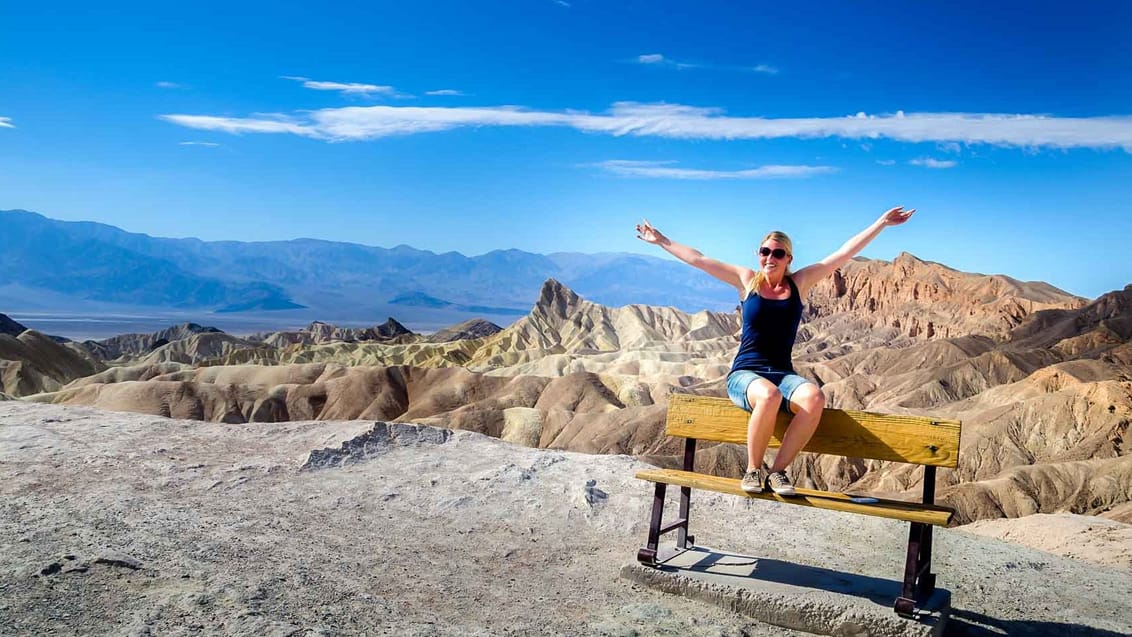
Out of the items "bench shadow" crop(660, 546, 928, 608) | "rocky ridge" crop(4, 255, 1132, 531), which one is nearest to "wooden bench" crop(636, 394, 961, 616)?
"bench shadow" crop(660, 546, 928, 608)

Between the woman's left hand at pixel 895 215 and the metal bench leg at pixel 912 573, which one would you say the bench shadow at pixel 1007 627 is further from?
the woman's left hand at pixel 895 215

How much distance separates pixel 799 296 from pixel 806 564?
9.75 feet

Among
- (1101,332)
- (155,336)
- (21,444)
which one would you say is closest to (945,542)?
(21,444)

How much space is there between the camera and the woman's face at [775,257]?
24.9 ft

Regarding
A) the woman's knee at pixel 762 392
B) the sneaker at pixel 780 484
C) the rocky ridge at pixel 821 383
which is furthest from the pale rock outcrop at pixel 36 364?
the sneaker at pixel 780 484

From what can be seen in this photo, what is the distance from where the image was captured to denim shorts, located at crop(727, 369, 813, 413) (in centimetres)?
739

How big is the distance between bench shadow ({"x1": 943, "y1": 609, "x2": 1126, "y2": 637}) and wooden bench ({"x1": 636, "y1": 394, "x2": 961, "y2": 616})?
693mm

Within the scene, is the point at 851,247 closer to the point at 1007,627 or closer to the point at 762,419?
the point at 762,419

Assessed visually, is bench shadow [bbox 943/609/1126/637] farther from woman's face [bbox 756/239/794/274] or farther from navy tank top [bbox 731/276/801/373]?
woman's face [bbox 756/239/794/274]

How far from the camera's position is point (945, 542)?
1114cm

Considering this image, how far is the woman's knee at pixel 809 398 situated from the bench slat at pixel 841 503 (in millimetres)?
612

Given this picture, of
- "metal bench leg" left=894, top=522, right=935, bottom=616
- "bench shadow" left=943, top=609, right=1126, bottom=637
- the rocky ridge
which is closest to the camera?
"metal bench leg" left=894, top=522, right=935, bottom=616

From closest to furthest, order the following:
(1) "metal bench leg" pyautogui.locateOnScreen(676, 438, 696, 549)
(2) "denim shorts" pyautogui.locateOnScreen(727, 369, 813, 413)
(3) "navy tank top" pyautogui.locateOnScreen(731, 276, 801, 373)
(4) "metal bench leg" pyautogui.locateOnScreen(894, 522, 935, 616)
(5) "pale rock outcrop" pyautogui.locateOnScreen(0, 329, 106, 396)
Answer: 1. (4) "metal bench leg" pyautogui.locateOnScreen(894, 522, 935, 616)
2. (2) "denim shorts" pyautogui.locateOnScreen(727, 369, 813, 413)
3. (3) "navy tank top" pyautogui.locateOnScreen(731, 276, 801, 373)
4. (1) "metal bench leg" pyautogui.locateOnScreen(676, 438, 696, 549)
5. (5) "pale rock outcrop" pyautogui.locateOnScreen(0, 329, 106, 396)

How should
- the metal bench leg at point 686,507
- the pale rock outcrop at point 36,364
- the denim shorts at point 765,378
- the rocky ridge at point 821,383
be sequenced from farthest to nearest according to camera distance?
the pale rock outcrop at point 36,364, the rocky ridge at point 821,383, the metal bench leg at point 686,507, the denim shorts at point 765,378
